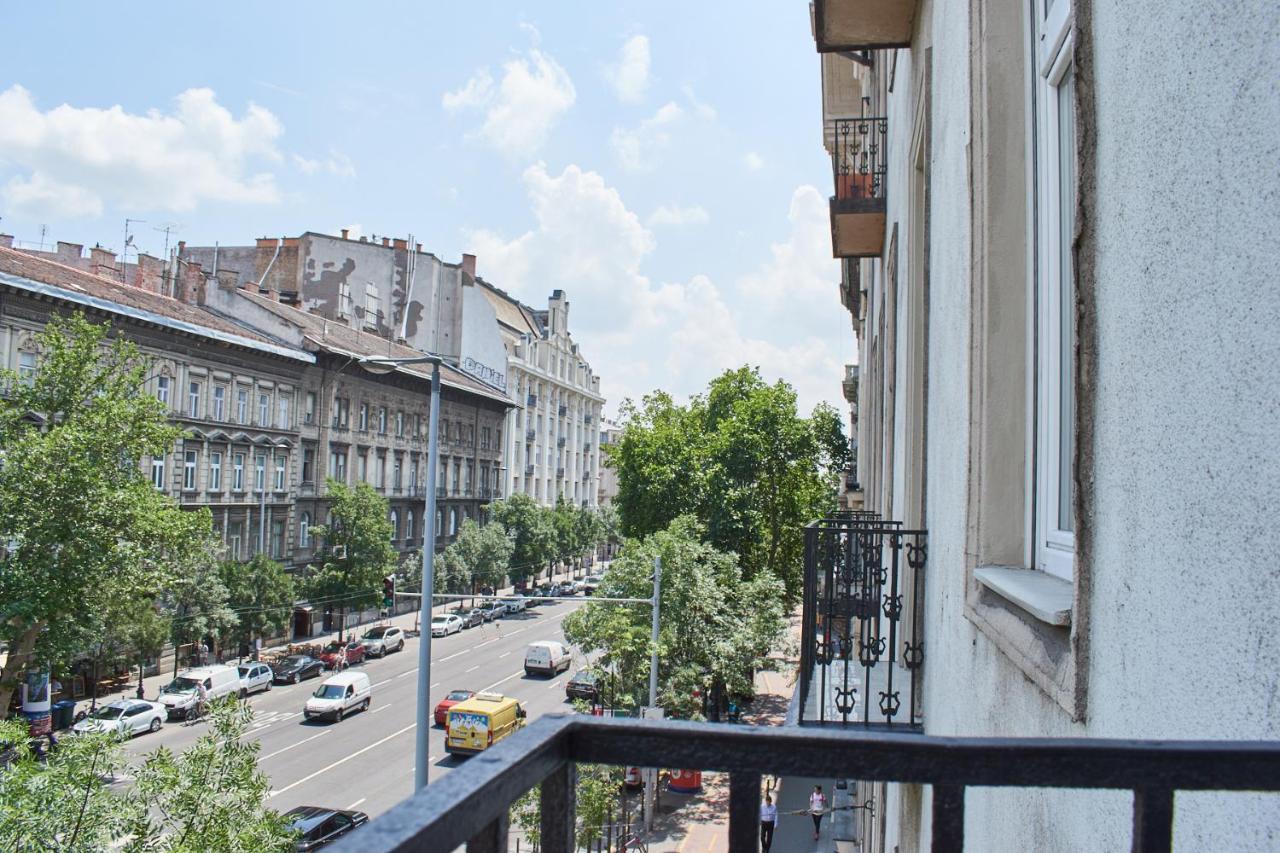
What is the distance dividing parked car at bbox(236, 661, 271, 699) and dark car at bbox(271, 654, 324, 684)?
86 centimetres

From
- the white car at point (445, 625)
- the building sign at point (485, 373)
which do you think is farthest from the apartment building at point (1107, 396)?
the building sign at point (485, 373)

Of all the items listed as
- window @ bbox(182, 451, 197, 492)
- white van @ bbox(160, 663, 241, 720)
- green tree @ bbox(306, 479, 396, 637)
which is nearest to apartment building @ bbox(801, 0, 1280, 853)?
white van @ bbox(160, 663, 241, 720)

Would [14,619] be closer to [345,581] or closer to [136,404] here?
[136,404]

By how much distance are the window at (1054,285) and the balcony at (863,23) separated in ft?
13.0

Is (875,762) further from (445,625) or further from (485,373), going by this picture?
(485,373)

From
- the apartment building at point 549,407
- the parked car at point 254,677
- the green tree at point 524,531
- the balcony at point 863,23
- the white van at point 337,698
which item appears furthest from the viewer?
the apartment building at point 549,407

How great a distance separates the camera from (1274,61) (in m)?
1.45

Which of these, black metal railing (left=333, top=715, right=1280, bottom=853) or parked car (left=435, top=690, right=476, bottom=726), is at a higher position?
black metal railing (left=333, top=715, right=1280, bottom=853)

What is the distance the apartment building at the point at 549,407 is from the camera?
67375 mm

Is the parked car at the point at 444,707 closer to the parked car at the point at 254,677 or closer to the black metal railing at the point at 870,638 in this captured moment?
the parked car at the point at 254,677

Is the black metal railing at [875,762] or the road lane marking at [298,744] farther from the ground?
the black metal railing at [875,762]

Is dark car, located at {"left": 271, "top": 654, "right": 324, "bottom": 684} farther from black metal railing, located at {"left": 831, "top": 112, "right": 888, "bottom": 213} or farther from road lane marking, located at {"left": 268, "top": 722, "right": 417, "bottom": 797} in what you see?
black metal railing, located at {"left": 831, "top": 112, "right": 888, "bottom": 213}

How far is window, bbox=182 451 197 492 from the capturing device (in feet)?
116

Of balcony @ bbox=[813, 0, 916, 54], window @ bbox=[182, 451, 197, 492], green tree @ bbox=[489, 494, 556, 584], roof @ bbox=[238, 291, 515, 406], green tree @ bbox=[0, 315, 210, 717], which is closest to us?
balcony @ bbox=[813, 0, 916, 54]
